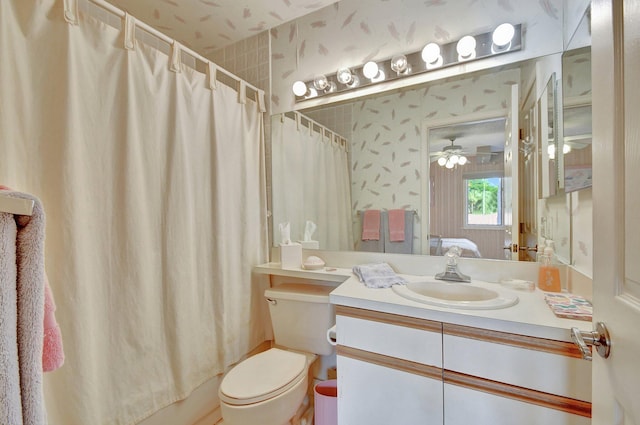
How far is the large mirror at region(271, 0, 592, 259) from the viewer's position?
1.21 meters

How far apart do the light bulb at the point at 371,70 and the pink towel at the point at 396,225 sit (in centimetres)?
82

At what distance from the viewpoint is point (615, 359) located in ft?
1.52

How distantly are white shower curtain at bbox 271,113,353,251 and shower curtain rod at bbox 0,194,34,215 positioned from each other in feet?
4.46

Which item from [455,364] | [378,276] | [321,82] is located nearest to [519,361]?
[455,364]

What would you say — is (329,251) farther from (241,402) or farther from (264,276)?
(241,402)

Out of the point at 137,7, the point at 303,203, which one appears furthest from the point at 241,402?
the point at 137,7

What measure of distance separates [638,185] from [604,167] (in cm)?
13

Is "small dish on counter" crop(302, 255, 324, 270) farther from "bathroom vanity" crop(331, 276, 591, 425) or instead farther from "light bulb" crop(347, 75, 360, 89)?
"light bulb" crop(347, 75, 360, 89)

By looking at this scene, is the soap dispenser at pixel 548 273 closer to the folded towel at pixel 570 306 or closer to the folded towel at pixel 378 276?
the folded towel at pixel 570 306

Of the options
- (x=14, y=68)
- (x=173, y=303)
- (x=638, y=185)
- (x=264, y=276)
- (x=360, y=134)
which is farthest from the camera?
(x=264, y=276)

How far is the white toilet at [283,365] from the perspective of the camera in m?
1.08

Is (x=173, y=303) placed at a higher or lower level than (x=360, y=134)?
lower

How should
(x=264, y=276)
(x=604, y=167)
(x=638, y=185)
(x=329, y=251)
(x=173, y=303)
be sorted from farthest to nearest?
(x=264, y=276), (x=329, y=251), (x=173, y=303), (x=604, y=167), (x=638, y=185)

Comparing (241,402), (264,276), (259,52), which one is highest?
(259,52)
